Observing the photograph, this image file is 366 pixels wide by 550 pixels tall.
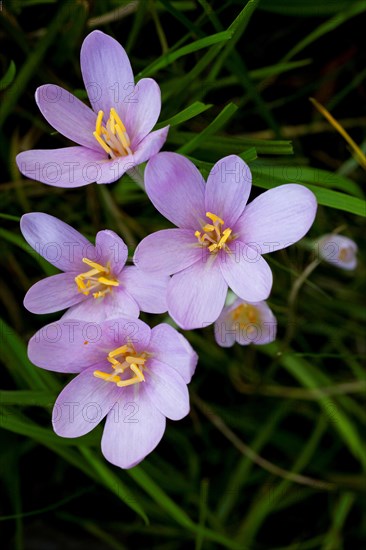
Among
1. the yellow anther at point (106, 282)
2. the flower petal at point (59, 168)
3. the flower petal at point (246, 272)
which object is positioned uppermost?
the flower petal at point (59, 168)

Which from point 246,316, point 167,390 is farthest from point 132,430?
point 246,316

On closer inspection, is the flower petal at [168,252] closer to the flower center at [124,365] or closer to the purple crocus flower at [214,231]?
the purple crocus flower at [214,231]

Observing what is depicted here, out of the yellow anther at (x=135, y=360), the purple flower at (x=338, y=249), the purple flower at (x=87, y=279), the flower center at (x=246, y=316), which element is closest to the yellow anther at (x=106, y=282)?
the purple flower at (x=87, y=279)

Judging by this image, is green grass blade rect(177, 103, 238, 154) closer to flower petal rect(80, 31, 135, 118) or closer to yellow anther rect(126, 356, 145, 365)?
flower petal rect(80, 31, 135, 118)

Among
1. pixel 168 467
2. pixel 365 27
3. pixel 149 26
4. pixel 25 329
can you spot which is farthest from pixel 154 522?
pixel 365 27

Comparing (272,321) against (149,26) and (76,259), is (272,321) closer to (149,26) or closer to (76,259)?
(76,259)

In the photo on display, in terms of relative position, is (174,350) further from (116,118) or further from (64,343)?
(116,118)
